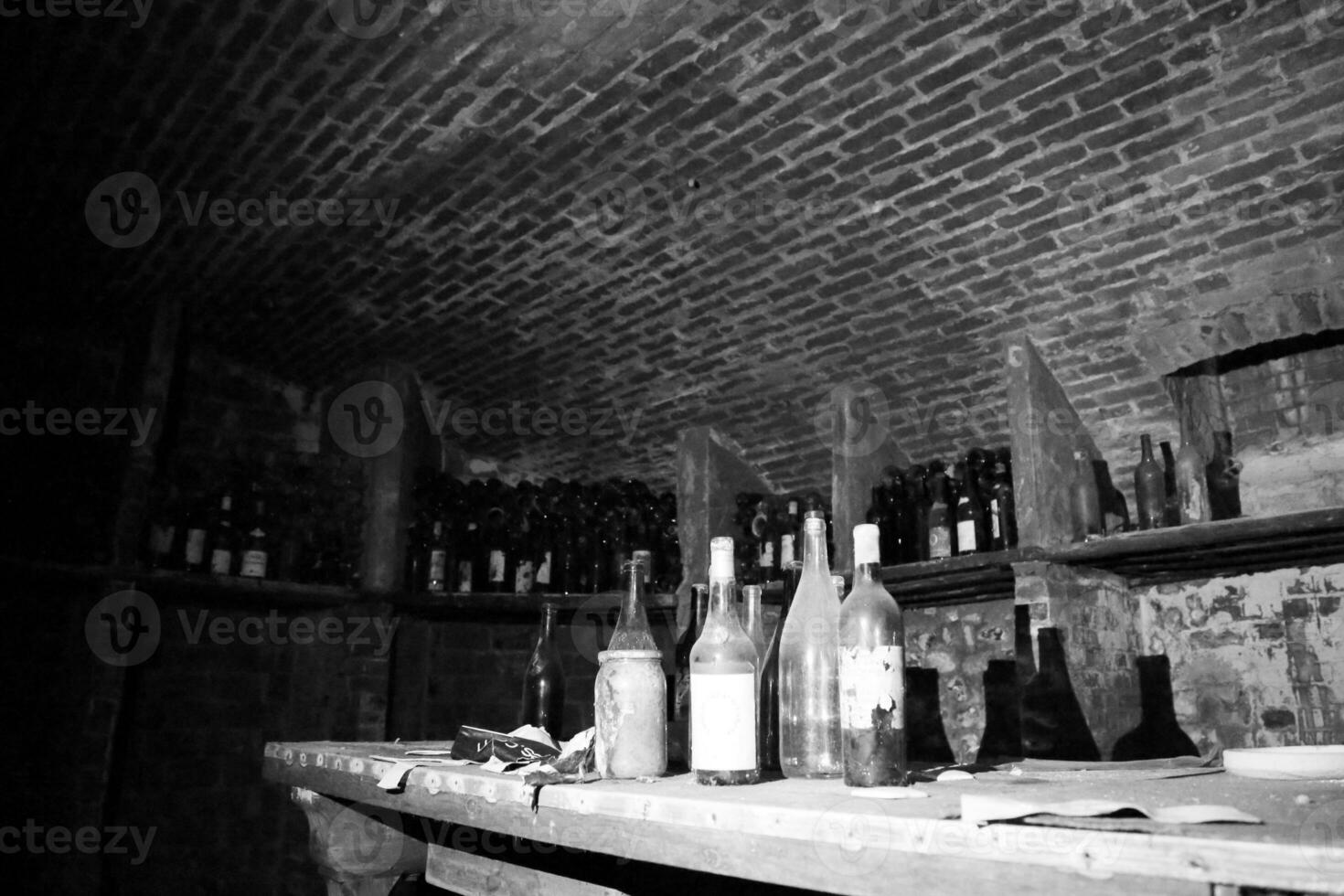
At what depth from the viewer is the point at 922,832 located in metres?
0.99

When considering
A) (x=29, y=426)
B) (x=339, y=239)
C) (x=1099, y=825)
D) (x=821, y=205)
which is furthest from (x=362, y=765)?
(x=29, y=426)

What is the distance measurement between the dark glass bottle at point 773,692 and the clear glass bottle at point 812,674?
0.10 meters

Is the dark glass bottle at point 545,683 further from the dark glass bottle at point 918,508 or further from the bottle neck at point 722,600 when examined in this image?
the dark glass bottle at point 918,508

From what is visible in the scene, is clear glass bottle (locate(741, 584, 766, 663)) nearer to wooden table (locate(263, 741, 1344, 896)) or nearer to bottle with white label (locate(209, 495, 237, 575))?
wooden table (locate(263, 741, 1344, 896))

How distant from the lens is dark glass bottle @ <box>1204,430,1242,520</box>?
3854mm

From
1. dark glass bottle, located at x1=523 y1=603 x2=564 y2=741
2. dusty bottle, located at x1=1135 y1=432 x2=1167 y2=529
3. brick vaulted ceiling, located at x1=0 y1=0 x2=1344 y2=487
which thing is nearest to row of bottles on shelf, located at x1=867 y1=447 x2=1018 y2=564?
brick vaulted ceiling, located at x1=0 y1=0 x2=1344 y2=487

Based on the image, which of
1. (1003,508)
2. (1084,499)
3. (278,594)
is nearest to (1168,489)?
(1084,499)

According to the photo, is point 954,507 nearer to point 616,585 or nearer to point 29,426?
point 616,585

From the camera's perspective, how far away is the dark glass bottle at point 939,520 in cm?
449

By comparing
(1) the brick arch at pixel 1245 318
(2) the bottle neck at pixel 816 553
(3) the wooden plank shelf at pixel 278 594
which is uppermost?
(1) the brick arch at pixel 1245 318

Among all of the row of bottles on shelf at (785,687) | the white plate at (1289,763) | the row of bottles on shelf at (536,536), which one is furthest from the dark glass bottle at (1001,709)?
the white plate at (1289,763)

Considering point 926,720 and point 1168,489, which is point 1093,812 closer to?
point 1168,489

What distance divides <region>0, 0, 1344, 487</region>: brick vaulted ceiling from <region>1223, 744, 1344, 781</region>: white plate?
2.28 meters

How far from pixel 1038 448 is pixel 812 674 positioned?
2.66 m
